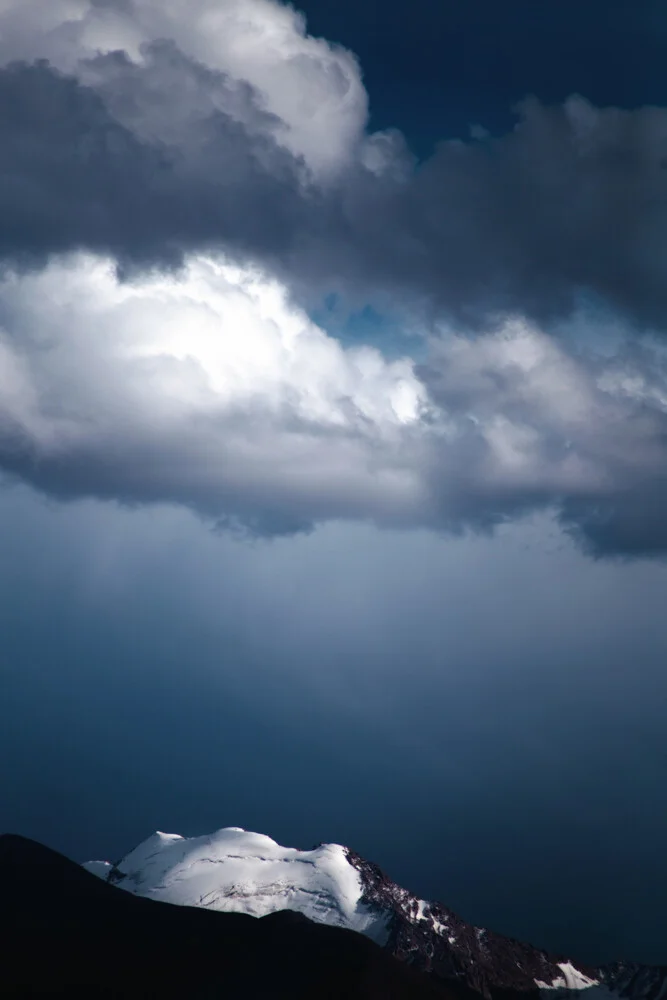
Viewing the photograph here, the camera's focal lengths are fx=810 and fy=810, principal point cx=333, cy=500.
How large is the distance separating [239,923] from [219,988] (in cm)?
1758

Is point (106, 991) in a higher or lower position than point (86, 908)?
lower

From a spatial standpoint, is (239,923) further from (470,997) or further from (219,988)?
(470,997)

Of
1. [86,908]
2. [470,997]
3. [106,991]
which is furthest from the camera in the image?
[470,997]

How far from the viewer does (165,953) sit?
112250 millimetres

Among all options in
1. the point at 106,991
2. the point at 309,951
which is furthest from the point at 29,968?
the point at 309,951

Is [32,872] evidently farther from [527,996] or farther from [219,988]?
[527,996]

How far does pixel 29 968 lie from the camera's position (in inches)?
4134

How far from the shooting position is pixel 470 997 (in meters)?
167

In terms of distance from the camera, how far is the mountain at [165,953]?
105000 mm

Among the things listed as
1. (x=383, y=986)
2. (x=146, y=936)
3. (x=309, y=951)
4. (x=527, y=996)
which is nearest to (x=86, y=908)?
(x=146, y=936)

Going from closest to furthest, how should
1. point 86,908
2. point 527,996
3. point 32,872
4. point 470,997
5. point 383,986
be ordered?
point 383,986 < point 86,908 < point 32,872 < point 470,997 < point 527,996

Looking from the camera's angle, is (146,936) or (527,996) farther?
(527,996)

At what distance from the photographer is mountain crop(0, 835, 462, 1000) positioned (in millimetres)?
105000

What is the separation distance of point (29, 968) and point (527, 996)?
141 meters
